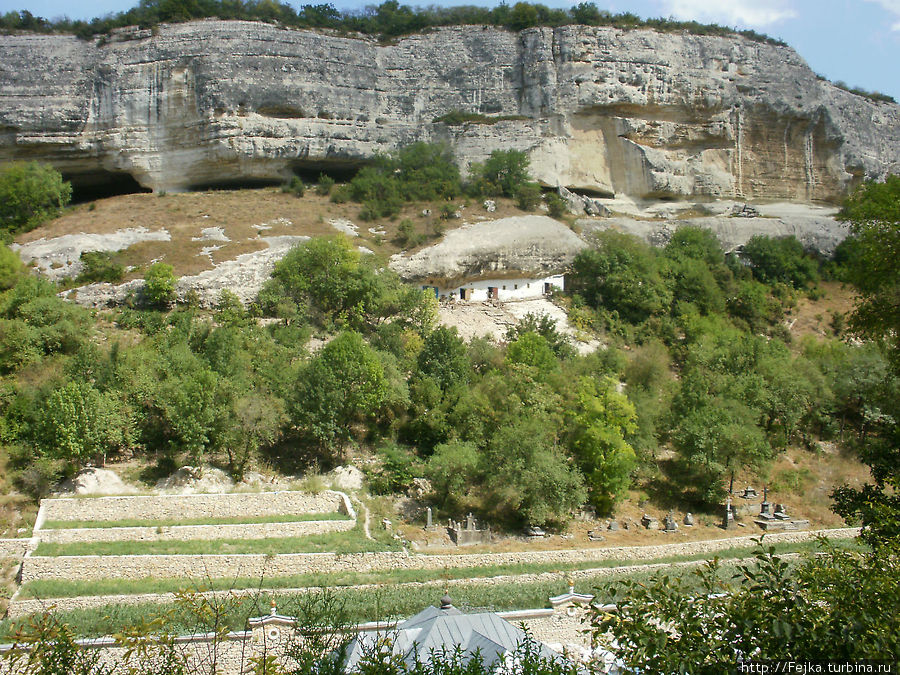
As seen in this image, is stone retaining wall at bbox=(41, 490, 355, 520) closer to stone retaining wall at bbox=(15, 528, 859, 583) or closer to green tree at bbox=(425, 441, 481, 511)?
stone retaining wall at bbox=(15, 528, 859, 583)

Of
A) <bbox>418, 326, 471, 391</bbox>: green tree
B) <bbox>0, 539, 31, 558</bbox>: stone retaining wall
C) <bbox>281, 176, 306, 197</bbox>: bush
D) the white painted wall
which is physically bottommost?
<bbox>0, 539, 31, 558</bbox>: stone retaining wall

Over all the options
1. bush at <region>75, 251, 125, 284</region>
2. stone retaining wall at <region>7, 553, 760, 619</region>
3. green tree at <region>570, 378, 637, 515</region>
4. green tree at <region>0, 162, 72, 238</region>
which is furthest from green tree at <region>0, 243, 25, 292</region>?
green tree at <region>570, 378, 637, 515</region>

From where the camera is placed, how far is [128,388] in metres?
20.5

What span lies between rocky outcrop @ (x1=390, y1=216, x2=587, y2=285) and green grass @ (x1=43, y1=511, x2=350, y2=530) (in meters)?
15.4

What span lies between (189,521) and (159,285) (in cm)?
1296

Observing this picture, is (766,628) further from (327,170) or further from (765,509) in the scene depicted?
(327,170)

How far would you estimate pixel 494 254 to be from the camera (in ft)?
107

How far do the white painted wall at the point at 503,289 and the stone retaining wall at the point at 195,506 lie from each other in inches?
607

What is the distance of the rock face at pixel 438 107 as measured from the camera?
38.8 meters

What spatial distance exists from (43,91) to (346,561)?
35.3 m

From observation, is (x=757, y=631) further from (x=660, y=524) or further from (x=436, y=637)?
(x=660, y=524)

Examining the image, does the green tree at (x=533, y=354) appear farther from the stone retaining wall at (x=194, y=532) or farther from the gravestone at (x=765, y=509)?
the stone retaining wall at (x=194, y=532)

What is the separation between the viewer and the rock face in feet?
127

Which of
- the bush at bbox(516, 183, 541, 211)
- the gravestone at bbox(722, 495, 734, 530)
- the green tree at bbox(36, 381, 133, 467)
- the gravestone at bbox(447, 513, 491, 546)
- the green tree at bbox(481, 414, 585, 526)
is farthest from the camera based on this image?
the bush at bbox(516, 183, 541, 211)
